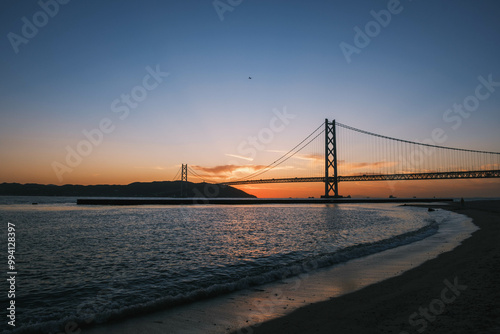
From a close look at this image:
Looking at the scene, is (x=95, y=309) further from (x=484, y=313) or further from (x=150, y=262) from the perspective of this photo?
(x=484, y=313)

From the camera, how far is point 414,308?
14.9ft

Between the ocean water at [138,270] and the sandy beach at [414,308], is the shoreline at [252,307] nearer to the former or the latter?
the sandy beach at [414,308]

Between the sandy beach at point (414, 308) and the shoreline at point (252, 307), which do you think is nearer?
the sandy beach at point (414, 308)

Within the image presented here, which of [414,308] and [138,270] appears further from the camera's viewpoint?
[138,270]

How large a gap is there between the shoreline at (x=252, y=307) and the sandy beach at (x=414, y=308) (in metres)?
0.20

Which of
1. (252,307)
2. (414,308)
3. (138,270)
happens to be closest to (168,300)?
(252,307)

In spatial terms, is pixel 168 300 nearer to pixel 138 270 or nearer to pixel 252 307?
pixel 252 307

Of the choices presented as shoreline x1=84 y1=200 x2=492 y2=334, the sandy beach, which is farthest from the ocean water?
the sandy beach

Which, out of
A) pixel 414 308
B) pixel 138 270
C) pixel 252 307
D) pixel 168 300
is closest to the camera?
pixel 414 308

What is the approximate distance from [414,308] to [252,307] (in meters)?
2.62

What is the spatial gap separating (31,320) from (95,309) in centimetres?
92

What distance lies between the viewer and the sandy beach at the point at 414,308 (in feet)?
12.7

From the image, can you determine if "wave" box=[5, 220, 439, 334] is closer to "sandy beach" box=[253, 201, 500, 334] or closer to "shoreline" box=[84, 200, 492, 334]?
"shoreline" box=[84, 200, 492, 334]

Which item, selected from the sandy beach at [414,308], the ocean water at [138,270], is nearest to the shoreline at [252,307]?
the sandy beach at [414,308]
